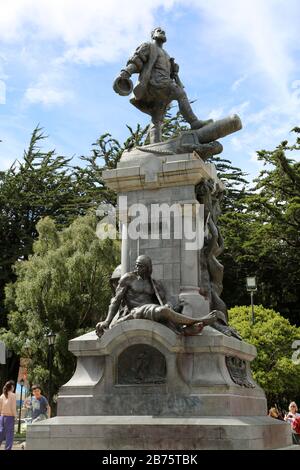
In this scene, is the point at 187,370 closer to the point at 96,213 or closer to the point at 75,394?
the point at 75,394

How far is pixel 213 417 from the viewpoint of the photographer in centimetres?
1023

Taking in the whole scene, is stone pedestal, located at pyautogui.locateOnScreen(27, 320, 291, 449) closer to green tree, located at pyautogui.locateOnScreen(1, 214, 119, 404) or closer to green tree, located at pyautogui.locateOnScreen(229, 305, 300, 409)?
green tree, located at pyautogui.locateOnScreen(1, 214, 119, 404)

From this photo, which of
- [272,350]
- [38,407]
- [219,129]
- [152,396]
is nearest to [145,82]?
[219,129]

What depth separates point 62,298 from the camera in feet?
90.8

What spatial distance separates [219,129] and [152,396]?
5.33 metres

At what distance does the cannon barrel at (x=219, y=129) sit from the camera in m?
13.0

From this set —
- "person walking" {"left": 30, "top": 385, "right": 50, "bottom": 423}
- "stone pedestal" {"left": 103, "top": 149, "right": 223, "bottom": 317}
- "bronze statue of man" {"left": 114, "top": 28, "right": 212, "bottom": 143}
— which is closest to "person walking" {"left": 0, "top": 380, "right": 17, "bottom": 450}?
"person walking" {"left": 30, "top": 385, "right": 50, "bottom": 423}

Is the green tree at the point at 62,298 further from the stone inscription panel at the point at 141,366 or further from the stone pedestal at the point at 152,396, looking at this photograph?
the stone inscription panel at the point at 141,366

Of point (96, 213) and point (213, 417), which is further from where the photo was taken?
point (96, 213)

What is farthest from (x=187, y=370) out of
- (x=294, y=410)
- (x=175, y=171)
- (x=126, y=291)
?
(x=294, y=410)

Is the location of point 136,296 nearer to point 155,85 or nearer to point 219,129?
point 219,129

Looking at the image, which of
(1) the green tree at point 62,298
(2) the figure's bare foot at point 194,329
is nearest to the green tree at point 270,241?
(1) the green tree at point 62,298

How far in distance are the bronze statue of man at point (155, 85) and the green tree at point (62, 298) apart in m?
14.7
